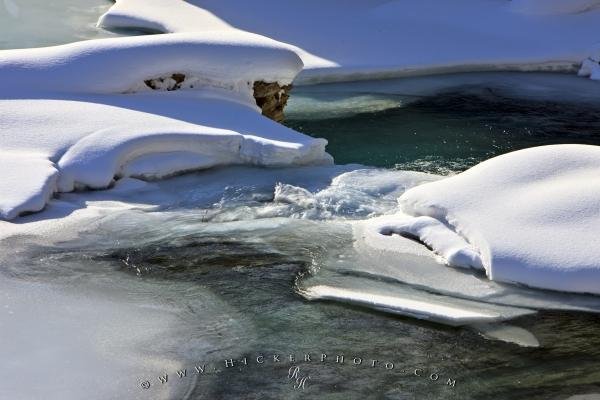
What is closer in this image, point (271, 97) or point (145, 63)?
point (145, 63)

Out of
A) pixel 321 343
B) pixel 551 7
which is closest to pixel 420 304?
pixel 321 343

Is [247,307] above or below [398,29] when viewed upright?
below

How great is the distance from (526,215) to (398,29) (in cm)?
794

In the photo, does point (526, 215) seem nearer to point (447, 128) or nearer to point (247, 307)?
point (247, 307)

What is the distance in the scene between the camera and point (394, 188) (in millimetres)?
8445

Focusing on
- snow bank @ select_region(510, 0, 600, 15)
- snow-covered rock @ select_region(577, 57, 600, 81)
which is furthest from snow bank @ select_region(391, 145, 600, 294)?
snow bank @ select_region(510, 0, 600, 15)

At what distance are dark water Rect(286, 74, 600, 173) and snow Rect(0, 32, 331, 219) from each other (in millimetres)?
1301

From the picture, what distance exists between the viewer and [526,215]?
713 centimetres

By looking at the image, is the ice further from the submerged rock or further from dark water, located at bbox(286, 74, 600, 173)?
the submerged rock

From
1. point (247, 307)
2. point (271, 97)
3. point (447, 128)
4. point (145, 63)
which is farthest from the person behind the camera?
point (447, 128)

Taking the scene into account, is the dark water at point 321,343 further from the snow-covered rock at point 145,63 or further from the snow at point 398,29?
the snow at point 398,29

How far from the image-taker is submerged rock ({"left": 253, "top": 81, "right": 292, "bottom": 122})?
9969mm

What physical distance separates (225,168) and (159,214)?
1132 mm

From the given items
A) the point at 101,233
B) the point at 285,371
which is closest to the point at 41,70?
the point at 101,233
